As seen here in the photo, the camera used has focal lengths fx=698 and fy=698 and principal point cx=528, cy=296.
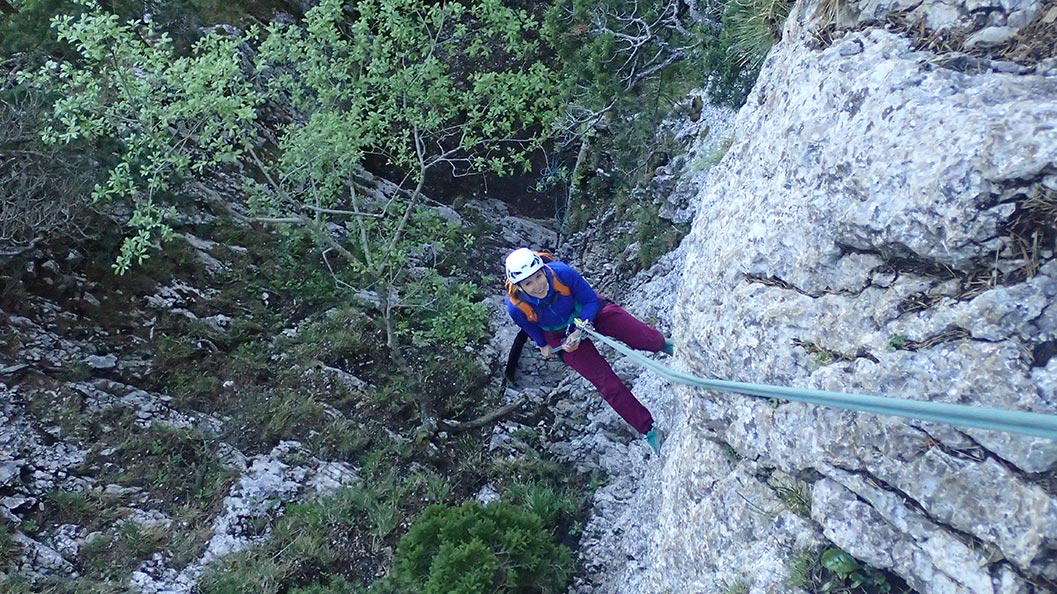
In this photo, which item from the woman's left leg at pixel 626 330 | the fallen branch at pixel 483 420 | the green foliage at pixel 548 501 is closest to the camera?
the woman's left leg at pixel 626 330

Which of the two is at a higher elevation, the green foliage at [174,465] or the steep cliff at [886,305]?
the steep cliff at [886,305]

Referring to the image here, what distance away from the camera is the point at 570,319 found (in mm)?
6473

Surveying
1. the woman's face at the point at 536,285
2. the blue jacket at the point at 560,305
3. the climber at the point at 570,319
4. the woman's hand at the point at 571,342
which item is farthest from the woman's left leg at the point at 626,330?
the woman's face at the point at 536,285

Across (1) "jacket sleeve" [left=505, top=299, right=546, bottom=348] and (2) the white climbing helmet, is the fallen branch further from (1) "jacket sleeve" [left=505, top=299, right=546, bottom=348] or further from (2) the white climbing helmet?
(2) the white climbing helmet

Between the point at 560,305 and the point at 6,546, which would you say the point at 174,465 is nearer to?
the point at 6,546

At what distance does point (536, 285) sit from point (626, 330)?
3.77ft

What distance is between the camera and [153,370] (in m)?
9.30

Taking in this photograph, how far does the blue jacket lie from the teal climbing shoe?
1577 mm

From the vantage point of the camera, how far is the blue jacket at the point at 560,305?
6234 mm

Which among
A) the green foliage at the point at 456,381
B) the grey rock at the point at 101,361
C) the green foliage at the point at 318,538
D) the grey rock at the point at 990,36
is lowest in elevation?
the green foliage at the point at 456,381

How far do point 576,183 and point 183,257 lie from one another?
20.7 ft

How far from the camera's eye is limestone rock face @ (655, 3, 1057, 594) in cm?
294

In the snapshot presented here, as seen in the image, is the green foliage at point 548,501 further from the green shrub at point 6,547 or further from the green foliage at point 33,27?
the green foliage at point 33,27

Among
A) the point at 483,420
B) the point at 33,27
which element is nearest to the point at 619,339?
the point at 483,420
